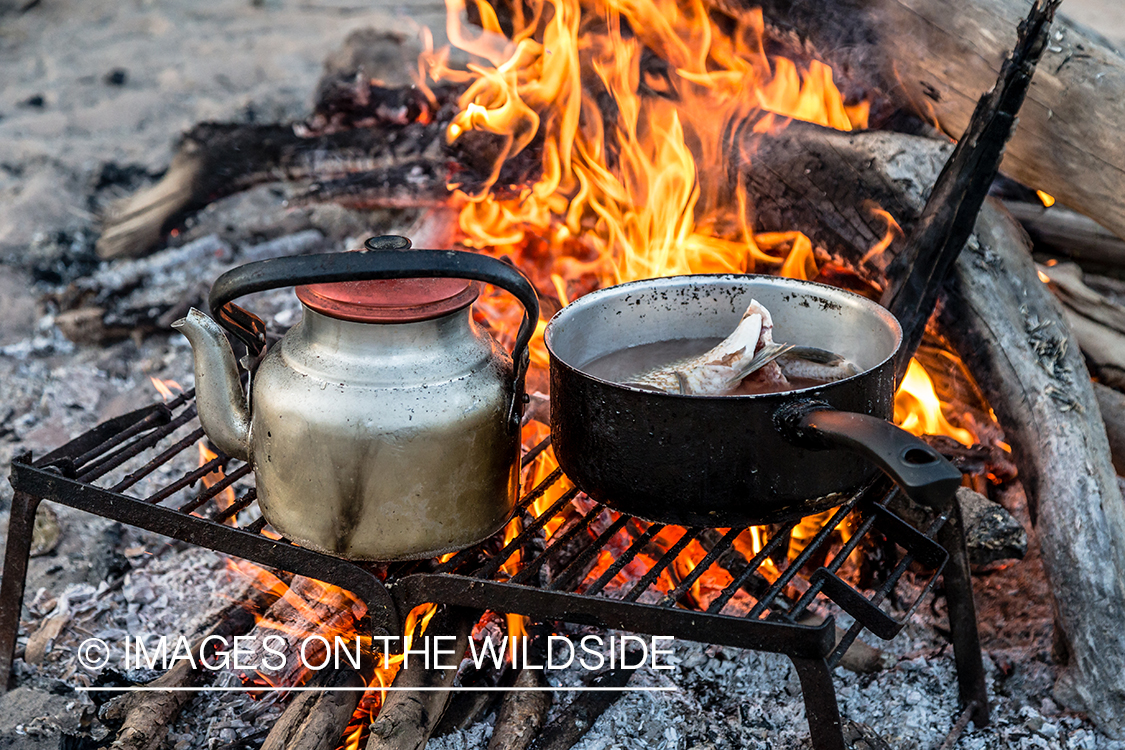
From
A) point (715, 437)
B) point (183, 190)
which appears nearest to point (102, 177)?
point (183, 190)

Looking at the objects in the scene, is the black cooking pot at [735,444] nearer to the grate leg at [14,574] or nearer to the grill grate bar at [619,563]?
the grill grate bar at [619,563]

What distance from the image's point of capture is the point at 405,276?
5.34 feet

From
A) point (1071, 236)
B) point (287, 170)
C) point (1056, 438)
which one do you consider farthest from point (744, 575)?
point (287, 170)

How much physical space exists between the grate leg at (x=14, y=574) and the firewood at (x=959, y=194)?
214cm

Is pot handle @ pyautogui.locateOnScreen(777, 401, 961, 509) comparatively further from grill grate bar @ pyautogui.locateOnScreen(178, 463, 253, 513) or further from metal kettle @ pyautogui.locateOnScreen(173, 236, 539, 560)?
grill grate bar @ pyautogui.locateOnScreen(178, 463, 253, 513)

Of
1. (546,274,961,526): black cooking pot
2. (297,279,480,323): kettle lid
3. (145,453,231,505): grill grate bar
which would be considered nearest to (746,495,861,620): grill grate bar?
(546,274,961,526): black cooking pot

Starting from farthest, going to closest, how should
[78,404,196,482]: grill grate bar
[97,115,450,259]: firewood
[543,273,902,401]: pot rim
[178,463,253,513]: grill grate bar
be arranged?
[97,115,450,259]: firewood, [78,404,196,482]: grill grate bar, [178,463,253,513]: grill grate bar, [543,273,902,401]: pot rim

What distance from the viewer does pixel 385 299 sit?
1.69m

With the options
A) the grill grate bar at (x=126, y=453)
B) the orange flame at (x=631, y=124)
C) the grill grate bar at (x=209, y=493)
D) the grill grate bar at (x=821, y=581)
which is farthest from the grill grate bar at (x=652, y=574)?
the orange flame at (x=631, y=124)

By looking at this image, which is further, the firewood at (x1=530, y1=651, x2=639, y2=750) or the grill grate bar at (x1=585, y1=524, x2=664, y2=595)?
the firewood at (x1=530, y1=651, x2=639, y2=750)

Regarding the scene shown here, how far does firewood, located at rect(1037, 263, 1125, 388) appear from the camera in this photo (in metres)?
2.94

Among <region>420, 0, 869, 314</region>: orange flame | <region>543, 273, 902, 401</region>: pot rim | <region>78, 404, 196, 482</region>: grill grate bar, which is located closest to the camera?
<region>543, 273, 902, 401</region>: pot rim

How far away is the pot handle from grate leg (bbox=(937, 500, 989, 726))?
943mm

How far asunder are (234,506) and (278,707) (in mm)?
604
